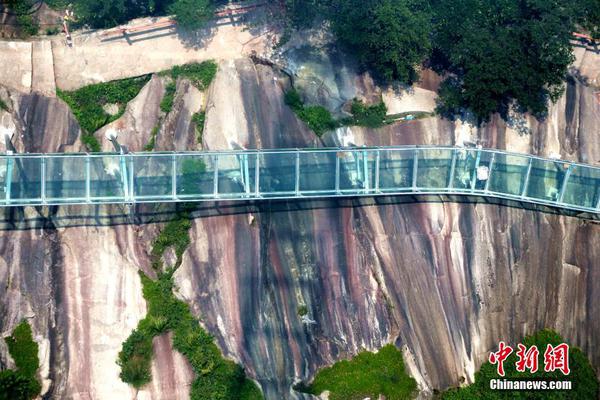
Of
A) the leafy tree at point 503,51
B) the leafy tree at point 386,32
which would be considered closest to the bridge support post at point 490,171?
the leafy tree at point 503,51

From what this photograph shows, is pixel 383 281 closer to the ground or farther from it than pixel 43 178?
closer to the ground

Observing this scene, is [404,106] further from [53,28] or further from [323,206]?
[53,28]

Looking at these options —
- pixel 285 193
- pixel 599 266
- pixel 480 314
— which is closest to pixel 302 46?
pixel 285 193

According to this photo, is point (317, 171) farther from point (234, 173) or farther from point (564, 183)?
point (564, 183)

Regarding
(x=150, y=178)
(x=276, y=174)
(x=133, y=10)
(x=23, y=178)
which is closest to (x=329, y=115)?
(x=276, y=174)

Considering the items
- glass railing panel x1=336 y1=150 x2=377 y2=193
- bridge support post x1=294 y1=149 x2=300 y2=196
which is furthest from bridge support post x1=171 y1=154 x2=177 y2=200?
glass railing panel x1=336 y1=150 x2=377 y2=193

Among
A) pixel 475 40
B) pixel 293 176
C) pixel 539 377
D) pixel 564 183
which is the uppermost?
pixel 475 40

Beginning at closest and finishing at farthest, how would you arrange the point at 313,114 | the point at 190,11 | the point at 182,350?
the point at 182,350, the point at 313,114, the point at 190,11

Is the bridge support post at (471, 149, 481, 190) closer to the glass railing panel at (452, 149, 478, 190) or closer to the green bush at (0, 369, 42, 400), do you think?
the glass railing panel at (452, 149, 478, 190)
